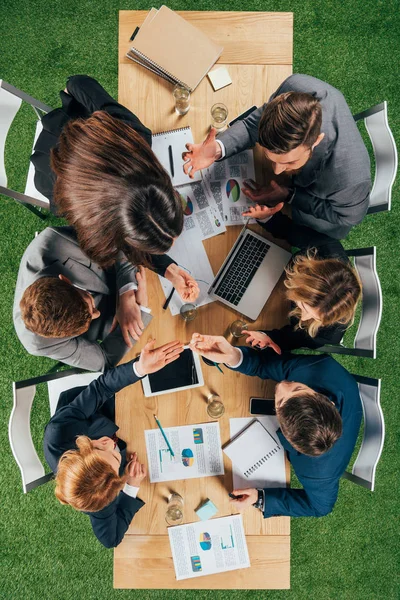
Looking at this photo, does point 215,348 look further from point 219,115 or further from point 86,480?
point 219,115

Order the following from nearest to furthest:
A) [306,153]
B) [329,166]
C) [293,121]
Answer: [293,121], [306,153], [329,166]

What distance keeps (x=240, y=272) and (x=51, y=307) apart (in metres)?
0.85

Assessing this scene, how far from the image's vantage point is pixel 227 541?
6.70ft

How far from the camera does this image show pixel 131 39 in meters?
2.09

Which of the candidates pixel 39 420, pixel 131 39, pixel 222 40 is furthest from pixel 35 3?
pixel 39 420

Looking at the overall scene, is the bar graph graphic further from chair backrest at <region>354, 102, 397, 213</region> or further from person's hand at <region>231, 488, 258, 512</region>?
chair backrest at <region>354, 102, 397, 213</region>

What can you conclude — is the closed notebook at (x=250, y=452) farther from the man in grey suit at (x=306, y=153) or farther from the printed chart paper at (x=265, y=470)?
the man in grey suit at (x=306, y=153)

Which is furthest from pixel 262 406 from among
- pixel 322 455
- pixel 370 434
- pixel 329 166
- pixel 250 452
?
pixel 329 166

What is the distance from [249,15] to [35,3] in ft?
5.71

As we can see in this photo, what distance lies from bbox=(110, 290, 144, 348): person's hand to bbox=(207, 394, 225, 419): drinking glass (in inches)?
17.3

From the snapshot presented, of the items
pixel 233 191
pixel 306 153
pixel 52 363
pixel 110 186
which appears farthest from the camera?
pixel 52 363

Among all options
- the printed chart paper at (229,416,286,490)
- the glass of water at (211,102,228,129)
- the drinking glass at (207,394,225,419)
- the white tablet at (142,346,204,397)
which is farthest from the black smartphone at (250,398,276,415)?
the glass of water at (211,102,228,129)

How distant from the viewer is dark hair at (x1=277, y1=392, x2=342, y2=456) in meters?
1.85

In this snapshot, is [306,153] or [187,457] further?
[187,457]
